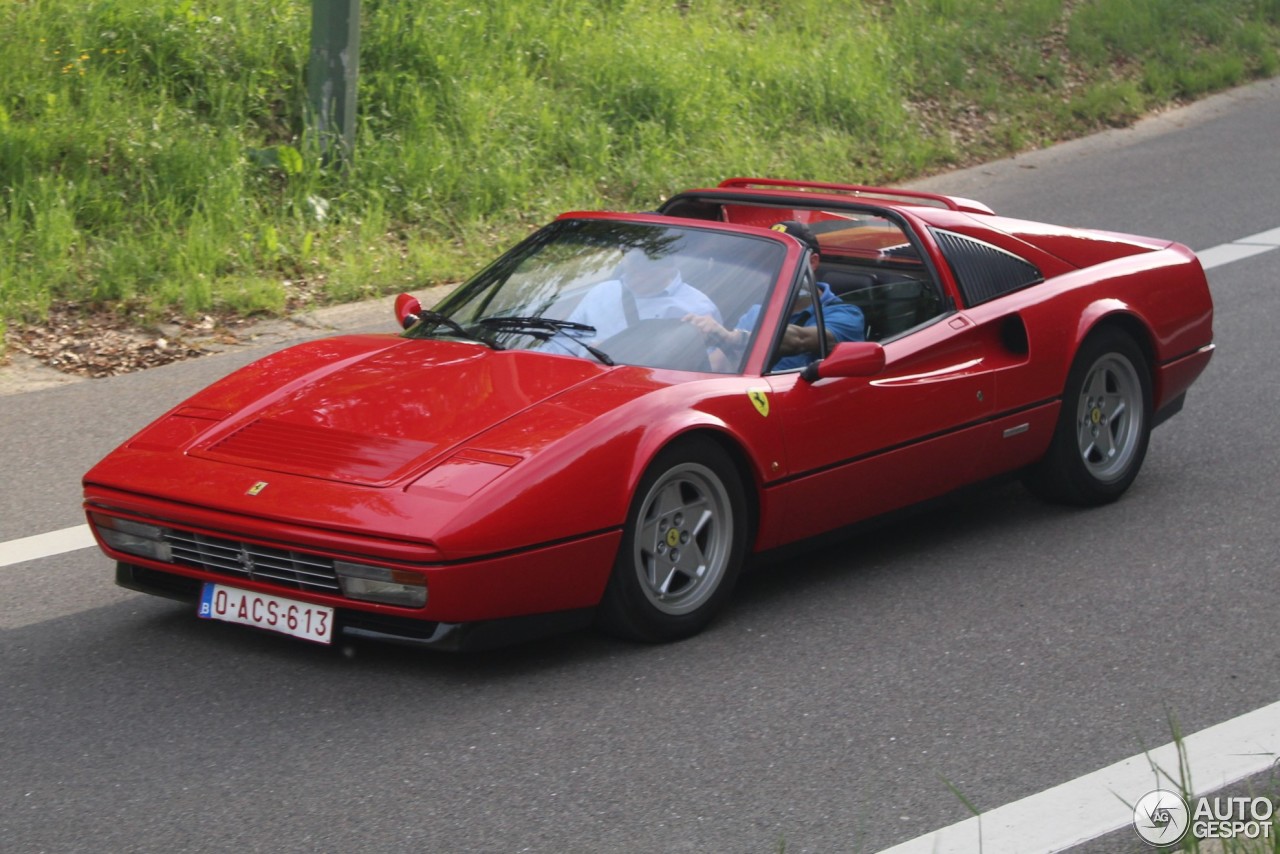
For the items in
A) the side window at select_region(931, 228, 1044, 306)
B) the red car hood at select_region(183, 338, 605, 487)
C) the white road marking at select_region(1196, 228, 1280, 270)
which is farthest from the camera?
the white road marking at select_region(1196, 228, 1280, 270)

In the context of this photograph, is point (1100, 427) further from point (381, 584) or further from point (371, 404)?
point (381, 584)

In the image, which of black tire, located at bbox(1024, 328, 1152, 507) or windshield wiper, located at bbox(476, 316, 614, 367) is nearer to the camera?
windshield wiper, located at bbox(476, 316, 614, 367)

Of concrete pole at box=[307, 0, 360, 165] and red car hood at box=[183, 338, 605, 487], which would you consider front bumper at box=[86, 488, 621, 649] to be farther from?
concrete pole at box=[307, 0, 360, 165]

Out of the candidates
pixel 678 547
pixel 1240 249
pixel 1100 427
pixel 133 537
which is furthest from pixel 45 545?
pixel 1240 249

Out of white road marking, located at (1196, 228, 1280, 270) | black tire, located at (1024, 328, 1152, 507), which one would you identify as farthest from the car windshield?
white road marking, located at (1196, 228, 1280, 270)

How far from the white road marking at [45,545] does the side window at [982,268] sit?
128 inches

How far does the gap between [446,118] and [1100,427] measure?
21.0ft

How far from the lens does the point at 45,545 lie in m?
5.87

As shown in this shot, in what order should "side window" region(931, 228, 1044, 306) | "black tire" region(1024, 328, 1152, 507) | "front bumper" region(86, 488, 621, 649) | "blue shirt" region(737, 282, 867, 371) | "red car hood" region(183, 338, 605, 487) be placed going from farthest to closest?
1. "black tire" region(1024, 328, 1152, 507)
2. "side window" region(931, 228, 1044, 306)
3. "blue shirt" region(737, 282, 867, 371)
4. "red car hood" region(183, 338, 605, 487)
5. "front bumper" region(86, 488, 621, 649)

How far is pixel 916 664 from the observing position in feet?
15.9

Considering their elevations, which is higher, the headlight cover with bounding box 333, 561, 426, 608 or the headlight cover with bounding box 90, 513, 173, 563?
the headlight cover with bounding box 333, 561, 426, 608

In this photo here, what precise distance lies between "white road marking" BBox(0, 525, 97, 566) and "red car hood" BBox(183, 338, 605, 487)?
0.95 metres

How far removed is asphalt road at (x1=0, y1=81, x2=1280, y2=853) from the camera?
12.5 feet

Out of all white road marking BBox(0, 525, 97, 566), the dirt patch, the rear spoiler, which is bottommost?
the dirt patch
